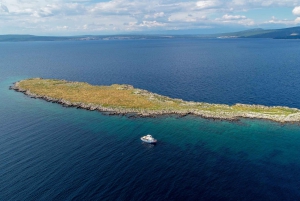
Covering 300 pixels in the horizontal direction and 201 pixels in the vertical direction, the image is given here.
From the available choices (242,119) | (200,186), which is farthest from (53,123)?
(242,119)

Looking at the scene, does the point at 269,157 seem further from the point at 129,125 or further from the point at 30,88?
the point at 30,88

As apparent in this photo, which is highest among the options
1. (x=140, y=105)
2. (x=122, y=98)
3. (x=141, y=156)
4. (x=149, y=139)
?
(x=122, y=98)

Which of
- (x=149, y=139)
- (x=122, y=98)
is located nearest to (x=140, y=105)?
(x=122, y=98)

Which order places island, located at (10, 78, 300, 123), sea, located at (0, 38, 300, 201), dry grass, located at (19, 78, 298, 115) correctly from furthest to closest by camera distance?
dry grass, located at (19, 78, 298, 115), island, located at (10, 78, 300, 123), sea, located at (0, 38, 300, 201)

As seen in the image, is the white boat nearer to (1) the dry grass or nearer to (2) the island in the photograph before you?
(2) the island

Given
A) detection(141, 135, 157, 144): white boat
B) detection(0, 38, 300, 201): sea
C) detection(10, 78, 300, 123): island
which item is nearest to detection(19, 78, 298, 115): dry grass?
detection(10, 78, 300, 123): island

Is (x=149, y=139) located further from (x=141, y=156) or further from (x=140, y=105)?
(x=140, y=105)

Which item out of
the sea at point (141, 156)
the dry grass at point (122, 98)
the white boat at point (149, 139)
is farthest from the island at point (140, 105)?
the white boat at point (149, 139)

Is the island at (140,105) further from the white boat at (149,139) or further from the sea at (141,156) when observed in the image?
the white boat at (149,139)

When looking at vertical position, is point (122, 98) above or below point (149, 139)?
above
